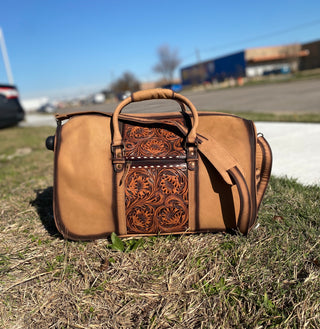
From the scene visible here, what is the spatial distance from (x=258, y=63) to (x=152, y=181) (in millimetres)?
56493

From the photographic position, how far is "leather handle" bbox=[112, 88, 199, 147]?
1.35 m

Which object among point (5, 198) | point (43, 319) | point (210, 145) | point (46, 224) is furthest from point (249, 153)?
point (5, 198)

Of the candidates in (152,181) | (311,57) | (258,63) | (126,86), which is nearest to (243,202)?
(152,181)

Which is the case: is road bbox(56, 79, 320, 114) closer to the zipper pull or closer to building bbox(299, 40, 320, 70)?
the zipper pull

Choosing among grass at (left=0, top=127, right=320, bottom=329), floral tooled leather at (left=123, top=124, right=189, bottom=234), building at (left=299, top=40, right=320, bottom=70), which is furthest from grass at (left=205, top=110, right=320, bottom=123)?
building at (left=299, top=40, right=320, bottom=70)

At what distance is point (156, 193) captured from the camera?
1.35 m

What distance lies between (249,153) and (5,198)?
199cm

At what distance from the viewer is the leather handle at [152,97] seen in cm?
135

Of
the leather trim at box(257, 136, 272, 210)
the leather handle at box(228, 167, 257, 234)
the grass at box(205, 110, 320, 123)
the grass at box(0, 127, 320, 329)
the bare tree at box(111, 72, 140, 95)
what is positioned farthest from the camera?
the grass at box(205, 110, 320, 123)

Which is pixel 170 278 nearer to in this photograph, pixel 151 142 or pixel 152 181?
pixel 152 181

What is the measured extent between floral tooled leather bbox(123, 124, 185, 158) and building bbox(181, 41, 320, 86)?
49499 millimetres

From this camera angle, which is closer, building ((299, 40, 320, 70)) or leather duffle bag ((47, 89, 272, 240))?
leather duffle bag ((47, 89, 272, 240))

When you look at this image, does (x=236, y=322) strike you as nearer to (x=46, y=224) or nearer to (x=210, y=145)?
(x=210, y=145)

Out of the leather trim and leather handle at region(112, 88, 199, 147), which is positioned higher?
leather handle at region(112, 88, 199, 147)
